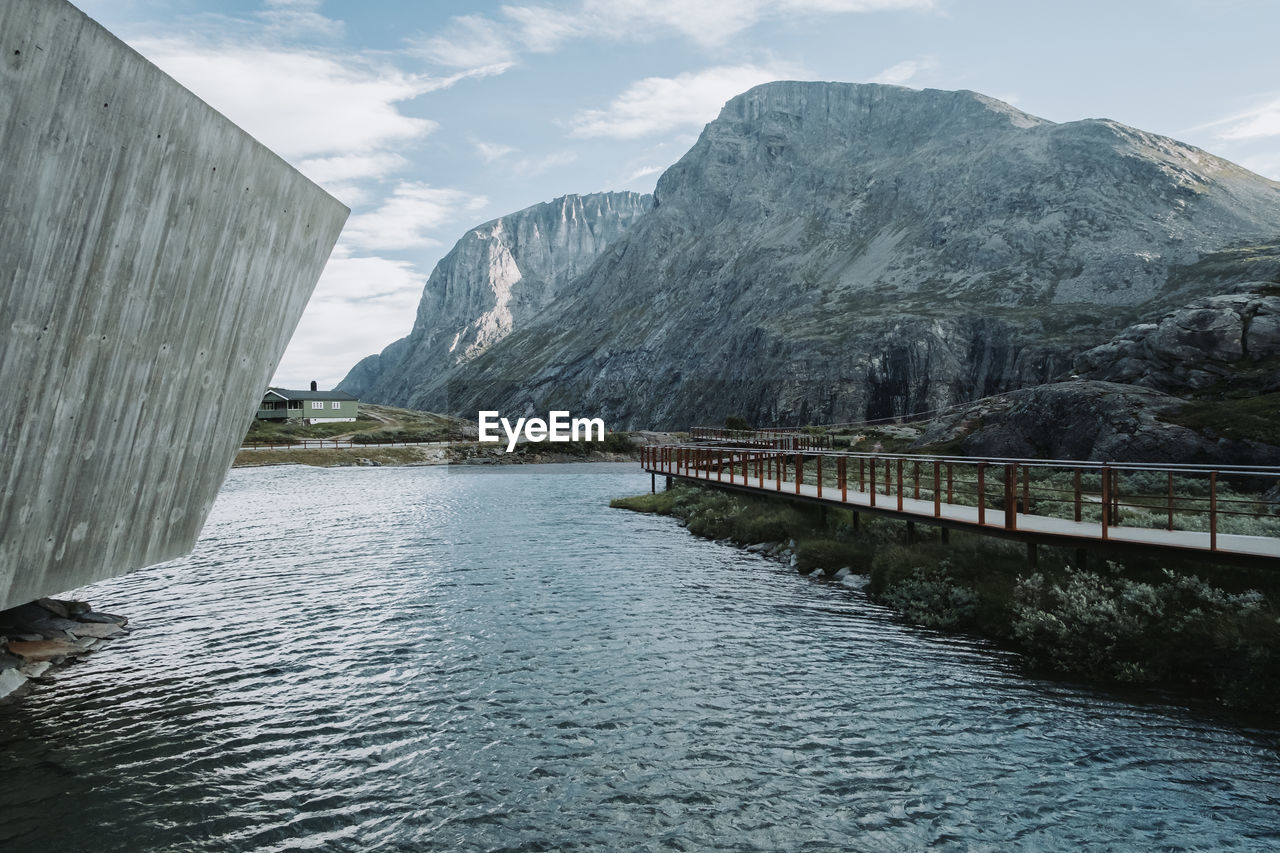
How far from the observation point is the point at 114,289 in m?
8.99

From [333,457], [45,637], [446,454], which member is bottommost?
[45,637]

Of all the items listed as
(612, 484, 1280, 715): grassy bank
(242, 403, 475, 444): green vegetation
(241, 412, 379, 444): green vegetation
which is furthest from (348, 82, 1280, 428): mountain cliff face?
(612, 484, 1280, 715): grassy bank

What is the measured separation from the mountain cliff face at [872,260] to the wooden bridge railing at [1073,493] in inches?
2323

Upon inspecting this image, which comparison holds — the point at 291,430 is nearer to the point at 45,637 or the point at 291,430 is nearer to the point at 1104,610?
the point at 45,637

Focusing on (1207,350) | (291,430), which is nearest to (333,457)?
(291,430)

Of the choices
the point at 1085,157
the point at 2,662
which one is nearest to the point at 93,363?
the point at 2,662

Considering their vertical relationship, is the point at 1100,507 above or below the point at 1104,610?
above

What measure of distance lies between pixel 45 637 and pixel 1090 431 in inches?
1270

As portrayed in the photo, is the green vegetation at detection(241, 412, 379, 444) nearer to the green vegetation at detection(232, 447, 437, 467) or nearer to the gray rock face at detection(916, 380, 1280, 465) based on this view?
the green vegetation at detection(232, 447, 437, 467)

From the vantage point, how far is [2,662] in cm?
1131

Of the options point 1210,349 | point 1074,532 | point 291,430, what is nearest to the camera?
point 1074,532

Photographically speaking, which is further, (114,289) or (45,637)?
(45,637)

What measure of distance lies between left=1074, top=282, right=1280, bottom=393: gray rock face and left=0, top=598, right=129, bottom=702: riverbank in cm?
3697

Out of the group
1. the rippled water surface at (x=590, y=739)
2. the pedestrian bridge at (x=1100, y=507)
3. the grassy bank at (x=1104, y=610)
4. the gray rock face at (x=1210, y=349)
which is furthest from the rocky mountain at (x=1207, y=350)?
the rippled water surface at (x=590, y=739)
